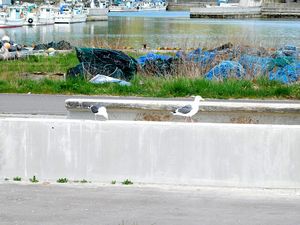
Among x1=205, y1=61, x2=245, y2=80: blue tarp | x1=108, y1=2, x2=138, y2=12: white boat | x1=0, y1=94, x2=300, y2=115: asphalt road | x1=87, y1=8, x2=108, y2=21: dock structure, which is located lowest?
x1=108, y1=2, x2=138, y2=12: white boat

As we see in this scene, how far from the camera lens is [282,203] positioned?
27.9 feet

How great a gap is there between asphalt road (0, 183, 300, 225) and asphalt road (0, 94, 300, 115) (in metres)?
5.55

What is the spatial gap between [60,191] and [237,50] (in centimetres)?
1307

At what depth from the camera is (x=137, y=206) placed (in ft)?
26.8

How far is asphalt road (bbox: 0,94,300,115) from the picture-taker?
1459cm

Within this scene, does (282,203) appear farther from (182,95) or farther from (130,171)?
(182,95)

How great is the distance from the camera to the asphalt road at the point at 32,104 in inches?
575

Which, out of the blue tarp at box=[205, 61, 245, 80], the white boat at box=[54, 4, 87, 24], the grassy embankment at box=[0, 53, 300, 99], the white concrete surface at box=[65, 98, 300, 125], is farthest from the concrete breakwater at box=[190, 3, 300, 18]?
the white concrete surface at box=[65, 98, 300, 125]

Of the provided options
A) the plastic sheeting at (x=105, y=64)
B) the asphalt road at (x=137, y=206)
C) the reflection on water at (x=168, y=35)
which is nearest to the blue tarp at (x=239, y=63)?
the plastic sheeting at (x=105, y=64)

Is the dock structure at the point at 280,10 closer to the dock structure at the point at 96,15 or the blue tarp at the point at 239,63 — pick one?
the dock structure at the point at 96,15

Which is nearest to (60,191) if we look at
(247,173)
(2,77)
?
(247,173)

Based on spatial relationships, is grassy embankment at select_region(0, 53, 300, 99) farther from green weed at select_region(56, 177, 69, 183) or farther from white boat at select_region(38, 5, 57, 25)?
white boat at select_region(38, 5, 57, 25)

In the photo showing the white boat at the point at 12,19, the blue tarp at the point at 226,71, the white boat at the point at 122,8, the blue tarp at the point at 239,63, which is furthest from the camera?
the white boat at the point at 122,8

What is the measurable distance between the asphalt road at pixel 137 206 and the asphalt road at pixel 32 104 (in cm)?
555
